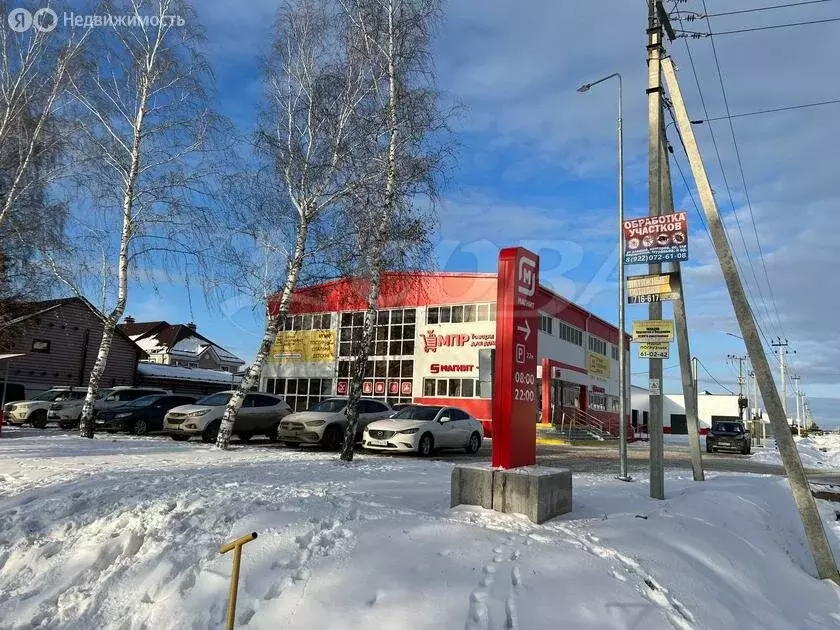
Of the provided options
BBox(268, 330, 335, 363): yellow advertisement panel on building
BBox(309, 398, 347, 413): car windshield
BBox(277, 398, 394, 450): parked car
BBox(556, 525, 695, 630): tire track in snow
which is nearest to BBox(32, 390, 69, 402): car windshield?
BBox(277, 398, 394, 450): parked car

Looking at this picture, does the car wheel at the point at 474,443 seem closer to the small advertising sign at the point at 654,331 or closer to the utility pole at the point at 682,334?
the utility pole at the point at 682,334

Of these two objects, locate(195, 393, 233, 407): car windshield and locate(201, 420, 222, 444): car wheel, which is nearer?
locate(201, 420, 222, 444): car wheel

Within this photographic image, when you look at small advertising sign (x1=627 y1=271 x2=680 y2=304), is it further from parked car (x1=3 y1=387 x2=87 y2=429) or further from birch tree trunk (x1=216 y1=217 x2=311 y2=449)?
parked car (x1=3 y1=387 x2=87 y2=429)

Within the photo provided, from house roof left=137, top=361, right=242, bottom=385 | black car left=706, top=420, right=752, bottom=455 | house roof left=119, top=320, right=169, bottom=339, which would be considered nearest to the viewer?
black car left=706, top=420, right=752, bottom=455

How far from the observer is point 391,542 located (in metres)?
5.26

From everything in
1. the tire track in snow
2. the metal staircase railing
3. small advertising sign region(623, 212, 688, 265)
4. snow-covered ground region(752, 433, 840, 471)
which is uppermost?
small advertising sign region(623, 212, 688, 265)

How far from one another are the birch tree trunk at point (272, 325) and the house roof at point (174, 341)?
4532cm

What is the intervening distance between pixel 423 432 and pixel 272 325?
195 inches

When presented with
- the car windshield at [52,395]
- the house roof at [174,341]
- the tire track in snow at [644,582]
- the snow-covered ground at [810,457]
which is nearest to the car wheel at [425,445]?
the tire track in snow at [644,582]

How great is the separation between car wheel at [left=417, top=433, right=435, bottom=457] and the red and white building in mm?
11880

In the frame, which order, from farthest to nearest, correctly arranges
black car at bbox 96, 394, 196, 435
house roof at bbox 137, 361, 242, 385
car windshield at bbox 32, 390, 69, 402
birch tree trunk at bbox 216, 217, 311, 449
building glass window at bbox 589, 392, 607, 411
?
1. house roof at bbox 137, 361, 242, 385
2. building glass window at bbox 589, 392, 607, 411
3. car windshield at bbox 32, 390, 69, 402
4. black car at bbox 96, 394, 196, 435
5. birch tree trunk at bbox 216, 217, 311, 449

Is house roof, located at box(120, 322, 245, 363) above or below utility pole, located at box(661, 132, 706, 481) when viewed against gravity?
above

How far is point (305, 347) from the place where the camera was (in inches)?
1507

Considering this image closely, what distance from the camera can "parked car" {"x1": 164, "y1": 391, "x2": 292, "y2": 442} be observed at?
17.4 metres
